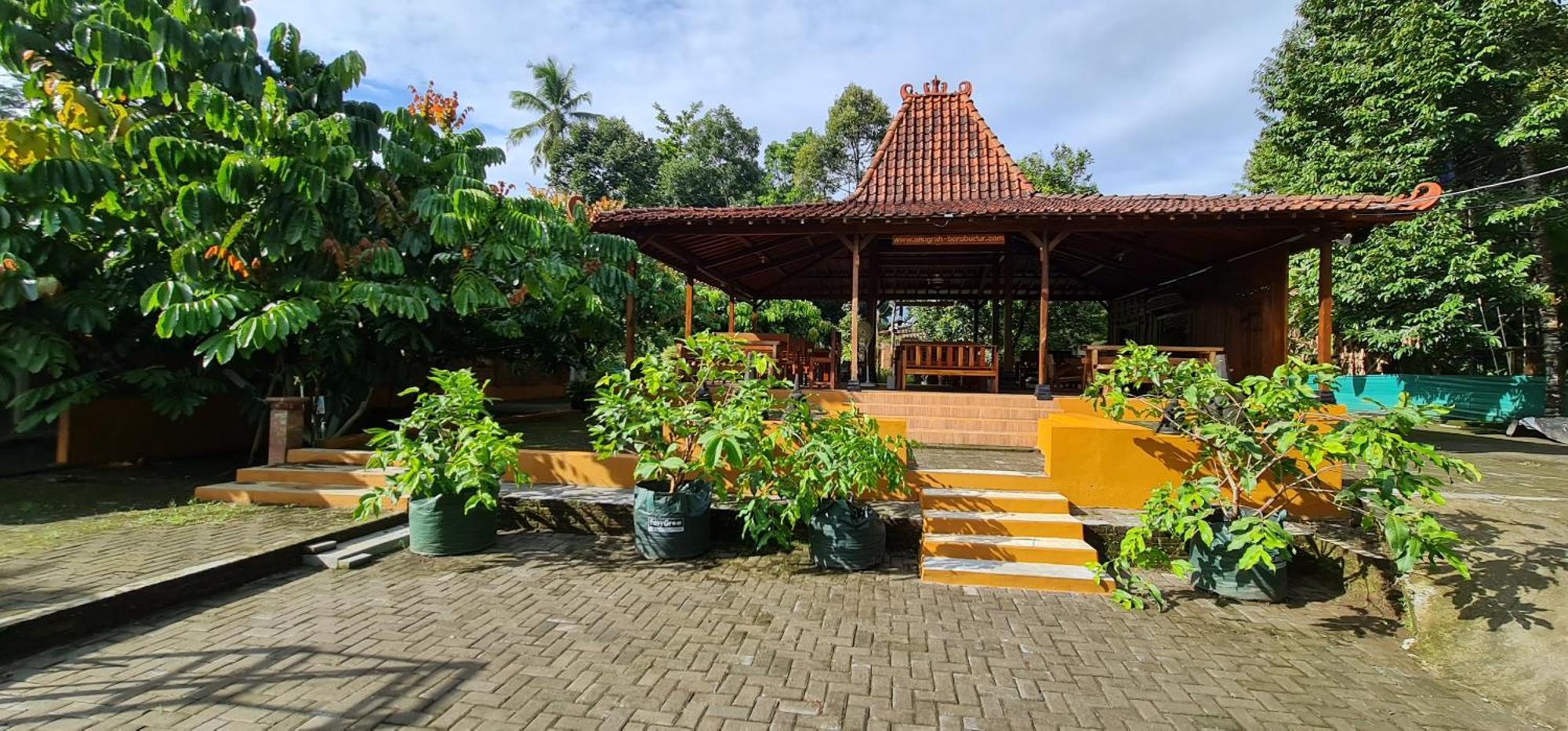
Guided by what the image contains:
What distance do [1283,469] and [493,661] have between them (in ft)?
16.6

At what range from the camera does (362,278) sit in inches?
277

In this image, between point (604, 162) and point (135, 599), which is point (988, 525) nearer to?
point (135, 599)

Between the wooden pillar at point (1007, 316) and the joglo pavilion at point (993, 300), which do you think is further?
the wooden pillar at point (1007, 316)

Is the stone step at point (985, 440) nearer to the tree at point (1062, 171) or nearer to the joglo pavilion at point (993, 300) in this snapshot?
the joglo pavilion at point (993, 300)

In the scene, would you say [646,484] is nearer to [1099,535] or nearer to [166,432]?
[1099,535]

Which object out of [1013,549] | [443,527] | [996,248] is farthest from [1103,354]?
[443,527]

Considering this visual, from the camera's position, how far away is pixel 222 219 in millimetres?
6211

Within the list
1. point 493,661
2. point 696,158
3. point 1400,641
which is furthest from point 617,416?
point 696,158

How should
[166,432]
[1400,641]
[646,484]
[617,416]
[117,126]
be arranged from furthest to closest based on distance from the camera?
[166,432] < [117,126] < [646,484] < [617,416] < [1400,641]

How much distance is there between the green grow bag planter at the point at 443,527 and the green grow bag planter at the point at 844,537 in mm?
2761

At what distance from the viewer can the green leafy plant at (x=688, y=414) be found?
15.0ft

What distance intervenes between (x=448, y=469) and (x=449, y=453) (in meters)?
0.23

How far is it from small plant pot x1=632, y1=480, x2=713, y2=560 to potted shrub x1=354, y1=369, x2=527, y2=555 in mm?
1031

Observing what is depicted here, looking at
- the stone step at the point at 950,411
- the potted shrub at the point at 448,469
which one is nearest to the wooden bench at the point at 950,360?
the stone step at the point at 950,411
